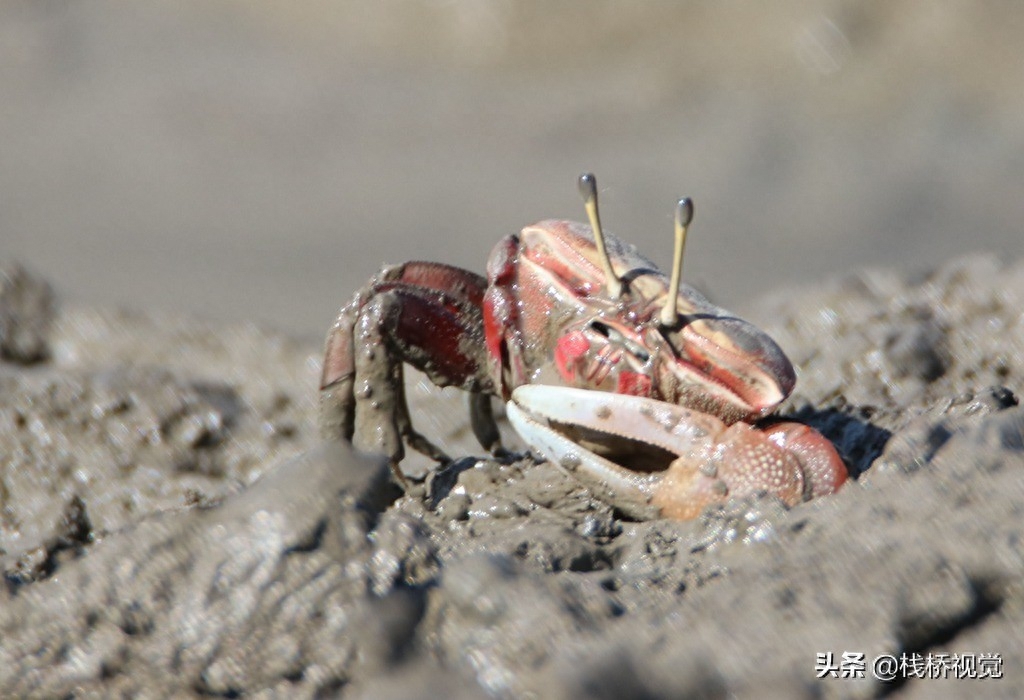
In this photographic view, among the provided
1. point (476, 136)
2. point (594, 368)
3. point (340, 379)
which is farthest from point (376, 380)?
point (476, 136)

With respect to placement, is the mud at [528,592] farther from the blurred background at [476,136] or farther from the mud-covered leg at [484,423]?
the blurred background at [476,136]

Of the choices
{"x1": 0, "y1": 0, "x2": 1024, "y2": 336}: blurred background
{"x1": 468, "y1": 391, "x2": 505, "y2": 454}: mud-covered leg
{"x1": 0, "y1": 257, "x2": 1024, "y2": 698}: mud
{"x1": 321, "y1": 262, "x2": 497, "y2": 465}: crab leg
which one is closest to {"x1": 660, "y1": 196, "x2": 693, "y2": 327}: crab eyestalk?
{"x1": 0, "y1": 257, "x2": 1024, "y2": 698}: mud

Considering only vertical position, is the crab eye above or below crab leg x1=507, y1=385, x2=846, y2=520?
above

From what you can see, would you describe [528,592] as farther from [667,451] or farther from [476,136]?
[476,136]

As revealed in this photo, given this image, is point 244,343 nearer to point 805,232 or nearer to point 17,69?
point 805,232

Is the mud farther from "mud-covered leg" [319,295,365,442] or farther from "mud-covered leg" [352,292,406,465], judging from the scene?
"mud-covered leg" [319,295,365,442]

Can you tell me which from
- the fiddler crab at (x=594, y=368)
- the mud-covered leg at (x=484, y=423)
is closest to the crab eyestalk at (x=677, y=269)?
the fiddler crab at (x=594, y=368)

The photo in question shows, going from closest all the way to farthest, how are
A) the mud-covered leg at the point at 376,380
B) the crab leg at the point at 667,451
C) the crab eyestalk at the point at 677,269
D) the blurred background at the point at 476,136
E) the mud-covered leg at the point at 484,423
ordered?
the crab leg at the point at 667,451 → the crab eyestalk at the point at 677,269 → the mud-covered leg at the point at 376,380 → the mud-covered leg at the point at 484,423 → the blurred background at the point at 476,136
